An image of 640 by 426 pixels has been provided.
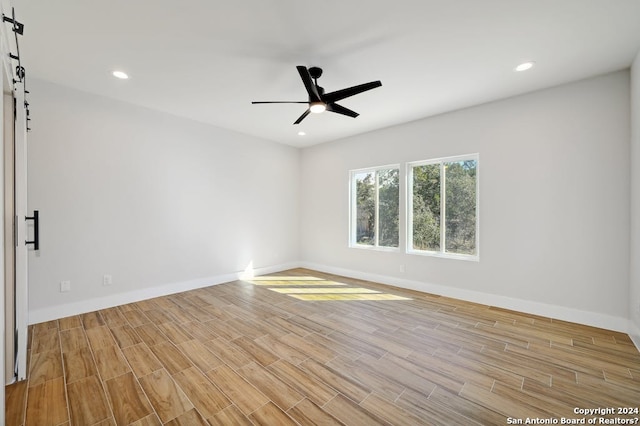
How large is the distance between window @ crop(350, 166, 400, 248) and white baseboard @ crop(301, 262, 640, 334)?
70 centimetres

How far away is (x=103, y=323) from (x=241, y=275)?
2.32 m

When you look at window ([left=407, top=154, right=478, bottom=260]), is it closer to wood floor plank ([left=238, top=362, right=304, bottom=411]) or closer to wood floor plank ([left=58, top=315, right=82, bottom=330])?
wood floor plank ([left=238, top=362, right=304, bottom=411])

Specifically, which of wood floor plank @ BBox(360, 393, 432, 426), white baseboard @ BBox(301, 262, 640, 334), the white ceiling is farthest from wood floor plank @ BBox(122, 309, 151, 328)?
white baseboard @ BBox(301, 262, 640, 334)

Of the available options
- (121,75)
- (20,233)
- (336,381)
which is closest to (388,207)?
(336,381)

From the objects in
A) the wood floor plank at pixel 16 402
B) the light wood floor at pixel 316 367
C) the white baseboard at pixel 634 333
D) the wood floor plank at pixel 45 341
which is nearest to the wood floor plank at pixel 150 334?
the light wood floor at pixel 316 367

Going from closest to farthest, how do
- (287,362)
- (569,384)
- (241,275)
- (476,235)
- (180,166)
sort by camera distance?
1. (569,384)
2. (287,362)
3. (476,235)
4. (180,166)
5. (241,275)

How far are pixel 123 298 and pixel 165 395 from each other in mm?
2454

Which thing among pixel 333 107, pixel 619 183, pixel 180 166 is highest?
pixel 333 107

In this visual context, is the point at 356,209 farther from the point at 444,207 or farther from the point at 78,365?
the point at 78,365

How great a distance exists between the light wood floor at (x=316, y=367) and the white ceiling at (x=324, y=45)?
2.83 metres

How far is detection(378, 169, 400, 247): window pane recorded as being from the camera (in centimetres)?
493

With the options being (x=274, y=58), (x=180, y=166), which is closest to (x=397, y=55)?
(x=274, y=58)

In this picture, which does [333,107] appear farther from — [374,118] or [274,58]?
[374,118]

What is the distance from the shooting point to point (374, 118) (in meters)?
4.43
